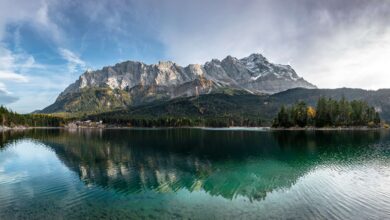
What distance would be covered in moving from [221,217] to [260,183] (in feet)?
61.4

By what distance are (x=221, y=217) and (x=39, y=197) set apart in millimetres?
26720

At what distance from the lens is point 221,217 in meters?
29.2

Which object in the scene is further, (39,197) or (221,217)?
(39,197)

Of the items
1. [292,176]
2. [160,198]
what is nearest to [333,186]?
[292,176]

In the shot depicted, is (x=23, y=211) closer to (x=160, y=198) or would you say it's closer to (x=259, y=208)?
(x=160, y=198)

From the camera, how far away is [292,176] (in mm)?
50875

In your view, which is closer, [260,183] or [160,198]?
[160,198]

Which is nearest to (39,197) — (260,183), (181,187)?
(181,187)

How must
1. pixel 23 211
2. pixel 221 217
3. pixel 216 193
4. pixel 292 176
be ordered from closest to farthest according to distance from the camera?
pixel 221 217
pixel 23 211
pixel 216 193
pixel 292 176

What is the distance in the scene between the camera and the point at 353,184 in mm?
43562

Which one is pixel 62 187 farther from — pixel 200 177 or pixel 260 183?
pixel 260 183

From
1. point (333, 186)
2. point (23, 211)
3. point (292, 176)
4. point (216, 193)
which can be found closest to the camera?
point (23, 211)

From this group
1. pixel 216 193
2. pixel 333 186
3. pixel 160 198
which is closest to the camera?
pixel 160 198

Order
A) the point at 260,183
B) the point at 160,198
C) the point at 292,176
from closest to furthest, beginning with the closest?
1. the point at 160,198
2. the point at 260,183
3. the point at 292,176
